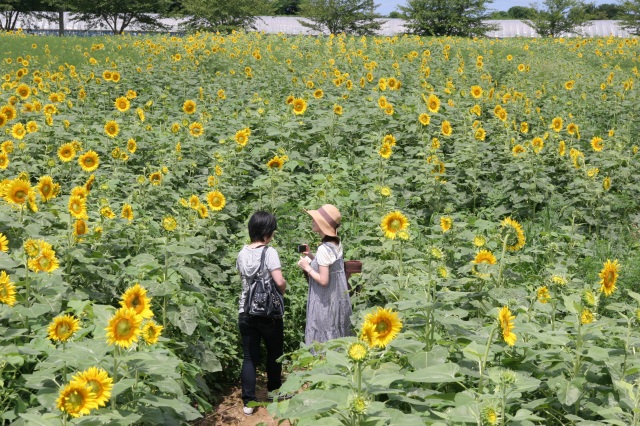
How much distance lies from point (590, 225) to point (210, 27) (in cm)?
2248

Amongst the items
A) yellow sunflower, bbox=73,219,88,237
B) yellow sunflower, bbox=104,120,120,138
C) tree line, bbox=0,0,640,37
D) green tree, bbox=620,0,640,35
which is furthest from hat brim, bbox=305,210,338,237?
green tree, bbox=620,0,640,35

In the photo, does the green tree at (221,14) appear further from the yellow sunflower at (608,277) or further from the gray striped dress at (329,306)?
the yellow sunflower at (608,277)

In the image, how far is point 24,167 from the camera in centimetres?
615

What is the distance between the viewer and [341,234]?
6305 millimetres

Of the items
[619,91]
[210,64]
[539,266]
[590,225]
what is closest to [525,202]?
[590,225]

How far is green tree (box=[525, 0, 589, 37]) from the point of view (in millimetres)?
30259

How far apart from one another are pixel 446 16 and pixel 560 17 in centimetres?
590

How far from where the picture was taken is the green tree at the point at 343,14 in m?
31.8

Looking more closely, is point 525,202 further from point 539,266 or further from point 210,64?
point 210,64

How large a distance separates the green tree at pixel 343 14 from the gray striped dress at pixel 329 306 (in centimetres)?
2838

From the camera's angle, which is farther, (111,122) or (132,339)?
(111,122)

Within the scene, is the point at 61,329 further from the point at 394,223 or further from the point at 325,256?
the point at 325,256

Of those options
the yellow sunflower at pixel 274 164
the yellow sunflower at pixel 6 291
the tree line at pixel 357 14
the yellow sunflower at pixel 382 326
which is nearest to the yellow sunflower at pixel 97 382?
the yellow sunflower at pixel 6 291

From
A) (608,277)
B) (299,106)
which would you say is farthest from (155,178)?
(608,277)
